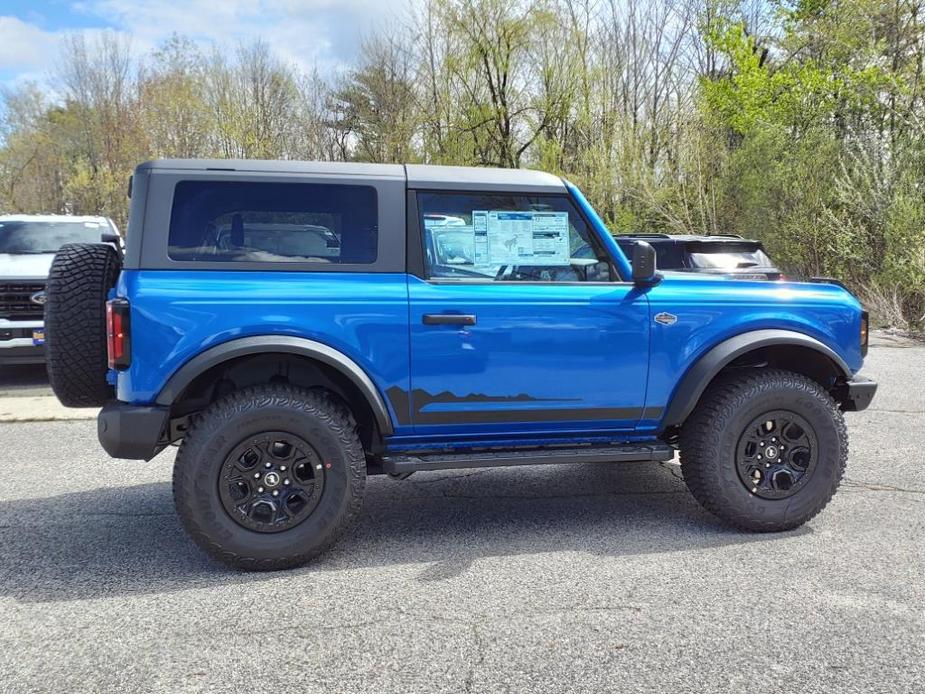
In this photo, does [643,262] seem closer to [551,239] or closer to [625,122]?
[551,239]

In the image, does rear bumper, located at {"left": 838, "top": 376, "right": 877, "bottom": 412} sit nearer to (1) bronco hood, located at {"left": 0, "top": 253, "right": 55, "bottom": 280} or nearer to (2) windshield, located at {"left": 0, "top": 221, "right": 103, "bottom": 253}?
(1) bronco hood, located at {"left": 0, "top": 253, "right": 55, "bottom": 280}

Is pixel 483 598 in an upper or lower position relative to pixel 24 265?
lower

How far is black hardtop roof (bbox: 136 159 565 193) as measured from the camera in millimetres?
3604

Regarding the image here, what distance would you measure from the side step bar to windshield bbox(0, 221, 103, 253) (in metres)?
7.82

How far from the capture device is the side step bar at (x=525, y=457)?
368cm

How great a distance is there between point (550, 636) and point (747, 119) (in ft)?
58.6

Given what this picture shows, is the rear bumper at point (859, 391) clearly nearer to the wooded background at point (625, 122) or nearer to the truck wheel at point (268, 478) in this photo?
the truck wheel at point (268, 478)

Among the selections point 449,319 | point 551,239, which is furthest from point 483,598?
point 551,239

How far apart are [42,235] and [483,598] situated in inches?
352

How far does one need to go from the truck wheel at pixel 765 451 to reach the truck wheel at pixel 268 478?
6.08 feet

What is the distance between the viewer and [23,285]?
8508mm

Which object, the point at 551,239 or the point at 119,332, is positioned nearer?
the point at 119,332

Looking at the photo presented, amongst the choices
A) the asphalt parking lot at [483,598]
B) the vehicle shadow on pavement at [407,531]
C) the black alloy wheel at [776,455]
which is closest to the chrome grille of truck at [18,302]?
the asphalt parking lot at [483,598]

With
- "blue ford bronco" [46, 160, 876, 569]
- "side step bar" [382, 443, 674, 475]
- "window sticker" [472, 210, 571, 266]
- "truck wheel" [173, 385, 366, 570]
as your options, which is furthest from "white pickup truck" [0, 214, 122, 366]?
"side step bar" [382, 443, 674, 475]
